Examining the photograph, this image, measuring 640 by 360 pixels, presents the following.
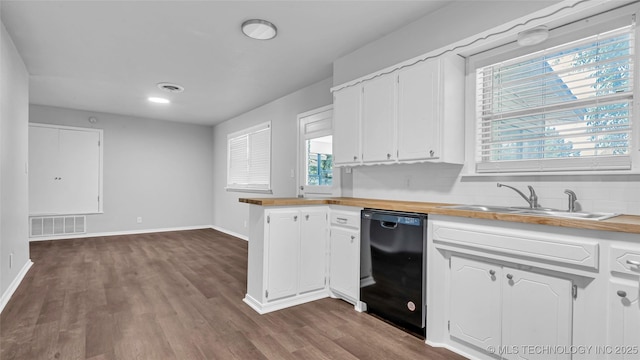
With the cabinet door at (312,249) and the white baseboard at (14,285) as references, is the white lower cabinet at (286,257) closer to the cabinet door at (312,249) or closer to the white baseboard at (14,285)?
the cabinet door at (312,249)

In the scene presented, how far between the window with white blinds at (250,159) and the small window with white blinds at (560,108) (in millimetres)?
3783

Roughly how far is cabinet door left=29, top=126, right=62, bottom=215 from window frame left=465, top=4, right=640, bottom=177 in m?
6.84

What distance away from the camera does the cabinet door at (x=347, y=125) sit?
3092 millimetres

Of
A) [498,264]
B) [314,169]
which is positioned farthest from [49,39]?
[498,264]

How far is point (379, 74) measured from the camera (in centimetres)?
288

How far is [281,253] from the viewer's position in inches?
110

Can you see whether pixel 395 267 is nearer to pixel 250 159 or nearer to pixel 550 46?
pixel 550 46

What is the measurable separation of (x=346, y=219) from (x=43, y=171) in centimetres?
593

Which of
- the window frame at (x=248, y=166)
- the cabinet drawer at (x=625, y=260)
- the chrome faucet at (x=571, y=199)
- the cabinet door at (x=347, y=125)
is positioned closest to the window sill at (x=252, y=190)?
the window frame at (x=248, y=166)

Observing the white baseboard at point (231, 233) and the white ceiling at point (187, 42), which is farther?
the white baseboard at point (231, 233)

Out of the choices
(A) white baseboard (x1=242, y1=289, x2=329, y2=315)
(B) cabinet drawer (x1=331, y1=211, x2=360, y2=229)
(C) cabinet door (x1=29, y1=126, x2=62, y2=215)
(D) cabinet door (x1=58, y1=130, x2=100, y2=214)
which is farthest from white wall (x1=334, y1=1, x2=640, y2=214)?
(C) cabinet door (x1=29, y1=126, x2=62, y2=215)

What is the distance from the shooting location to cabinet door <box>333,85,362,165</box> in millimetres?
3092

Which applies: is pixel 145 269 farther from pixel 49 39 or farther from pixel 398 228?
pixel 398 228

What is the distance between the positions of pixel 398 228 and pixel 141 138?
20.5 ft
